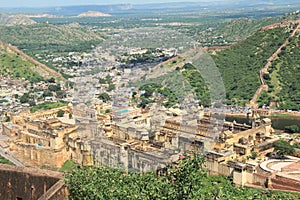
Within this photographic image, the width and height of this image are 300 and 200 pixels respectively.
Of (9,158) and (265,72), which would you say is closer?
(9,158)

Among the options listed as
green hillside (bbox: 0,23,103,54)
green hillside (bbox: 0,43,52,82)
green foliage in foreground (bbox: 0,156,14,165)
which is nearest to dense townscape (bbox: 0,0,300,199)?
green foliage in foreground (bbox: 0,156,14,165)

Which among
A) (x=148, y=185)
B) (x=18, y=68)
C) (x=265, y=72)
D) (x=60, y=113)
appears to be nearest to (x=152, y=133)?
(x=148, y=185)

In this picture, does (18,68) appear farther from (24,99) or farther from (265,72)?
(265,72)

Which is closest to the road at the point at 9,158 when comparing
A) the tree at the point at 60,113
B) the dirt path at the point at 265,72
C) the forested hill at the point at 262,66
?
the tree at the point at 60,113

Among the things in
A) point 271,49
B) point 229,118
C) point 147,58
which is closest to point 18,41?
point 271,49

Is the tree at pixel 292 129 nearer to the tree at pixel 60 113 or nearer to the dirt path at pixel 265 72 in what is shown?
the dirt path at pixel 265 72

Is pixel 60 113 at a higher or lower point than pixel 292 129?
higher

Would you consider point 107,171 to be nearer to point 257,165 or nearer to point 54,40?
point 257,165
